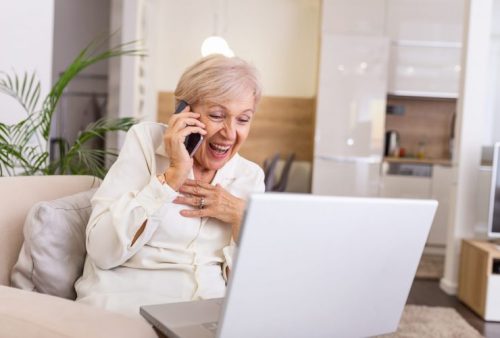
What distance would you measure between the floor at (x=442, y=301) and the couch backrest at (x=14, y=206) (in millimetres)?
2664

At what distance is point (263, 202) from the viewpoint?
31.6 inches

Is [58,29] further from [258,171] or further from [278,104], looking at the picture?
[258,171]

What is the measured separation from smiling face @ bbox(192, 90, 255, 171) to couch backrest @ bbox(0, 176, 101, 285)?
1.70 feet

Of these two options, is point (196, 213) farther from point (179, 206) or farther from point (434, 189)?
point (434, 189)

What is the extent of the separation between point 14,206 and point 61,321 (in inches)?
24.5

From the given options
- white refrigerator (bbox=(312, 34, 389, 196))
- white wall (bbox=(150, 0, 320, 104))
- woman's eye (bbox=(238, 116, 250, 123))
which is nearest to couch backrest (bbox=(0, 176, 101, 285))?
woman's eye (bbox=(238, 116, 250, 123))

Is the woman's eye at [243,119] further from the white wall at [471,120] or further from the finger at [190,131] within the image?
the white wall at [471,120]

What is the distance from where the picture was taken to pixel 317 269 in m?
0.92

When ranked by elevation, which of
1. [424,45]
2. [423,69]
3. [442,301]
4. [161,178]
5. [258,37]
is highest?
[258,37]

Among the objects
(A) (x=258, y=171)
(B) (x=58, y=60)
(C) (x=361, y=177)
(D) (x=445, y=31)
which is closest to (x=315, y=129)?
(C) (x=361, y=177)

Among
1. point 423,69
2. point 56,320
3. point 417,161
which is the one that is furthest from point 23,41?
point 423,69

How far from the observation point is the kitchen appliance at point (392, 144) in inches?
253

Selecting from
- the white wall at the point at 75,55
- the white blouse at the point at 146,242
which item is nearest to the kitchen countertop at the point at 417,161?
the white wall at the point at 75,55

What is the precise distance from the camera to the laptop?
842 mm
